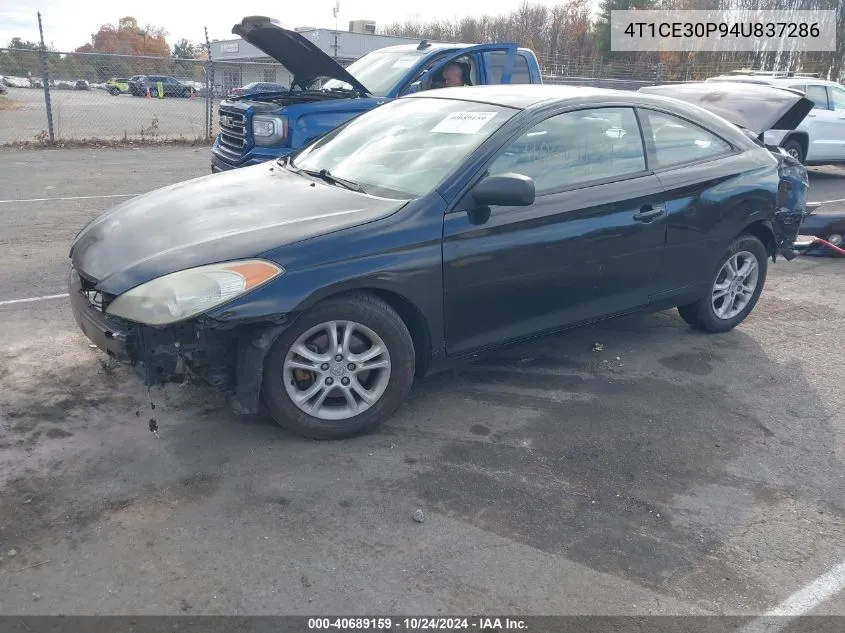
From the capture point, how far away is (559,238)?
412cm

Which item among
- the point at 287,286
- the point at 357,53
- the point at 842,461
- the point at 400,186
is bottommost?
the point at 842,461

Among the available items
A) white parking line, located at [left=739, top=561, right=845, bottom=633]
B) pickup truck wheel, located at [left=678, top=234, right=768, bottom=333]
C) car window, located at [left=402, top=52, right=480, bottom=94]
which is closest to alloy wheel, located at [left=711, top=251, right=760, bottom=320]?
pickup truck wheel, located at [left=678, top=234, right=768, bottom=333]

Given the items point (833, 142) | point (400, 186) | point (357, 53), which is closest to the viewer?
point (400, 186)

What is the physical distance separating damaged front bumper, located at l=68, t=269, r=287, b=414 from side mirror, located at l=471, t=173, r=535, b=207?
1203 millimetres

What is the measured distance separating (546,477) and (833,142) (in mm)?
12275

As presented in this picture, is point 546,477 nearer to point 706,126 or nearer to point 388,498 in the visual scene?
point 388,498

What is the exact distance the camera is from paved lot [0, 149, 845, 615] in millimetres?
2682

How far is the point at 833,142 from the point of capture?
13.0m

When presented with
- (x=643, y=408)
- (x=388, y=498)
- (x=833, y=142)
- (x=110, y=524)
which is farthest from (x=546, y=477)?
(x=833, y=142)

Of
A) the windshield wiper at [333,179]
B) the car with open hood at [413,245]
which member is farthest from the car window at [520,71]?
the windshield wiper at [333,179]

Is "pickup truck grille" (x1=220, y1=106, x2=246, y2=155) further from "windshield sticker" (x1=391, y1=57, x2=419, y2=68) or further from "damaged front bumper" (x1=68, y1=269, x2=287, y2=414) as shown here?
"damaged front bumper" (x1=68, y1=269, x2=287, y2=414)

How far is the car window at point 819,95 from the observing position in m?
12.8

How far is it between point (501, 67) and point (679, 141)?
467 centimetres

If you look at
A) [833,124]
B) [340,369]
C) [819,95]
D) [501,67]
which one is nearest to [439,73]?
[501,67]
